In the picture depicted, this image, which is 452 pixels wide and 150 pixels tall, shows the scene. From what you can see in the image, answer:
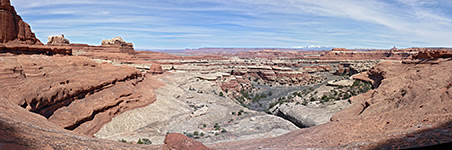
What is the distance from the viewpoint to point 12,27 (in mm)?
21875

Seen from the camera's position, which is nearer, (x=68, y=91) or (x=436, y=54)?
(x=68, y=91)

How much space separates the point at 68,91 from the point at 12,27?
10.8 m

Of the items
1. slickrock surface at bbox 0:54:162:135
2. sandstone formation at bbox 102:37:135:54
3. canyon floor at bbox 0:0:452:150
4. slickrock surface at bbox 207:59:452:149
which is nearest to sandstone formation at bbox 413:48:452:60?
canyon floor at bbox 0:0:452:150

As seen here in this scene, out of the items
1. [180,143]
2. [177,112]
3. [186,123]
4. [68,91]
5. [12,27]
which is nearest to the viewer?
[180,143]

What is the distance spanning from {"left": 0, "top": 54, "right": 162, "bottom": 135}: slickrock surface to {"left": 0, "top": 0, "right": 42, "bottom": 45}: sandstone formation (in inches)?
169

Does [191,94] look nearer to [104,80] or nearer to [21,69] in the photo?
[104,80]

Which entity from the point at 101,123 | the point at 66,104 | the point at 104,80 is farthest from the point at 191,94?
the point at 66,104

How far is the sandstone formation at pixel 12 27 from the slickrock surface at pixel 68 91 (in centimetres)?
429

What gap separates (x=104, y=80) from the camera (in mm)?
20984

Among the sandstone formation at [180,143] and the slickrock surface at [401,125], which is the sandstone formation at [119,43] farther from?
the sandstone formation at [180,143]

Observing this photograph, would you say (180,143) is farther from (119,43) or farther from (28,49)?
(119,43)

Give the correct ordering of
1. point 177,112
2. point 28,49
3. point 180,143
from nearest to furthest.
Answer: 1. point 180,143
2. point 28,49
3. point 177,112

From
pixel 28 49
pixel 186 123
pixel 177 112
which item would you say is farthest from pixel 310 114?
pixel 28 49

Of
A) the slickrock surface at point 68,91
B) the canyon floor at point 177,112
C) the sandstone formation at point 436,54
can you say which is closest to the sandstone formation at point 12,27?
the canyon floor at point 177,112
